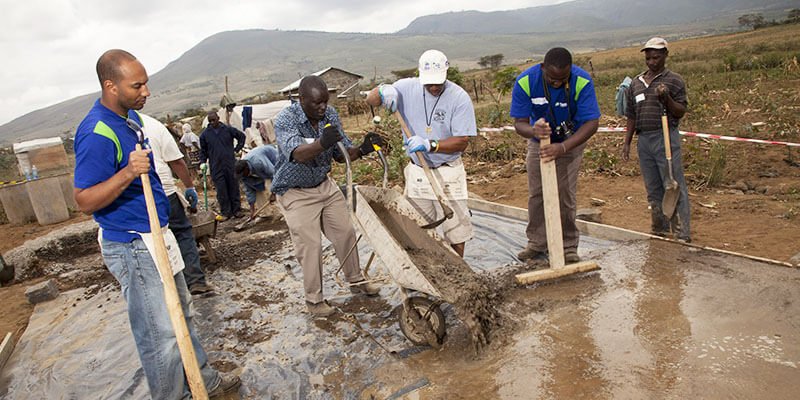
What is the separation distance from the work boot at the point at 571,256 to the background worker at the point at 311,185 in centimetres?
167

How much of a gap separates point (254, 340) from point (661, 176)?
3.82 meters

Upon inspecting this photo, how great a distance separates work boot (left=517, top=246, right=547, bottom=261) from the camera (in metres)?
4.48

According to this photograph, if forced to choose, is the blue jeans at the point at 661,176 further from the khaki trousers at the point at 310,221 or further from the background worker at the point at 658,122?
the khaki trousers at the point at 310,221

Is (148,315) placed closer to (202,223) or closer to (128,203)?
(128,203)

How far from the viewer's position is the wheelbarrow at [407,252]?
2916 mm

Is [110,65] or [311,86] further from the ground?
[110,65]

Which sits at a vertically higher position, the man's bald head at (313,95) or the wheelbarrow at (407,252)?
the man's bald head at (313,95)

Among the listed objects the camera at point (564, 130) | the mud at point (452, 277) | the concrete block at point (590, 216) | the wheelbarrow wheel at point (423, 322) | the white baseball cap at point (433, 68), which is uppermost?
the white baseball cap at point (433, 68)

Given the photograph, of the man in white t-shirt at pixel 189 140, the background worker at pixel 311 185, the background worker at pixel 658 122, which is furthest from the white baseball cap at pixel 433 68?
the man in white t-shirt at pixel 189 140

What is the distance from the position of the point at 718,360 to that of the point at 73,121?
15567 centimetres

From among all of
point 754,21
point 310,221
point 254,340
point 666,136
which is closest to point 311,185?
point 310,221

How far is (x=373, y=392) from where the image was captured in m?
2.71

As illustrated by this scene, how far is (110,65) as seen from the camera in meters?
2.24

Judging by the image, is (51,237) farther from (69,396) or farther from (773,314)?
(773,314)
